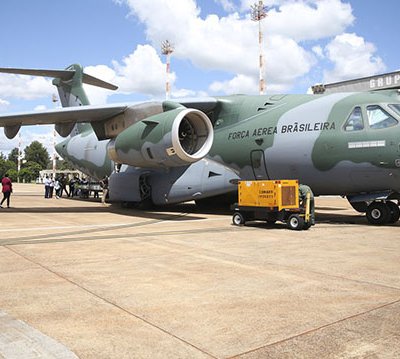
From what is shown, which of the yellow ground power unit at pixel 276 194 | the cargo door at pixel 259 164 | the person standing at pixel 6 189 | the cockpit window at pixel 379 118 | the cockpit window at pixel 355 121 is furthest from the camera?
the person standing at pixel 6 189

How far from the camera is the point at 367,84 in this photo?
148ft

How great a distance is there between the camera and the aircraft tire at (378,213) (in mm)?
10523

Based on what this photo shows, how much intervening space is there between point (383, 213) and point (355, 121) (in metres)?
2.37

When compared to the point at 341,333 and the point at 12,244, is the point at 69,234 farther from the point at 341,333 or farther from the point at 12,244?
the point at 341,333

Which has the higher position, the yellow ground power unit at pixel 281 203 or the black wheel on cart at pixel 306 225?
the yellow ground power unit at pixel 281 203

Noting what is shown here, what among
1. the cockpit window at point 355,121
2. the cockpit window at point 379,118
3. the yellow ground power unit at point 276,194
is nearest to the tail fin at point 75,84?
the yellow ground power unit at point 276,194

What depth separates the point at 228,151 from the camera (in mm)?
13070

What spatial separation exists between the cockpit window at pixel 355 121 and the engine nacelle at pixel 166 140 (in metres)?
3.69

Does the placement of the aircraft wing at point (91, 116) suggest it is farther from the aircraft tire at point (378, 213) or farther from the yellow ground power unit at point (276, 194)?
the aircraft tire at point (378, 213)

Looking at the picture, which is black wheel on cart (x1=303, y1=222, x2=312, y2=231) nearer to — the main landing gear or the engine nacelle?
the main landing gear

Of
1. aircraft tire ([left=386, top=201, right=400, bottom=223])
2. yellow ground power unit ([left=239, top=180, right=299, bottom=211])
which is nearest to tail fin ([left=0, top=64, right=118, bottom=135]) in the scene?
yellow ground power unit ([left=239, top=180, right=299, bottom=211])

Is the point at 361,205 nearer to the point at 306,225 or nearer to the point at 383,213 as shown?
the point at 383,213

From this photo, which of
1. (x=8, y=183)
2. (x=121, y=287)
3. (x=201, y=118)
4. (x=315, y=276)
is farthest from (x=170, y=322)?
(x=8, y=183)

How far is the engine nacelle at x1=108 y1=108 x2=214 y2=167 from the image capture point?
1129 cm
